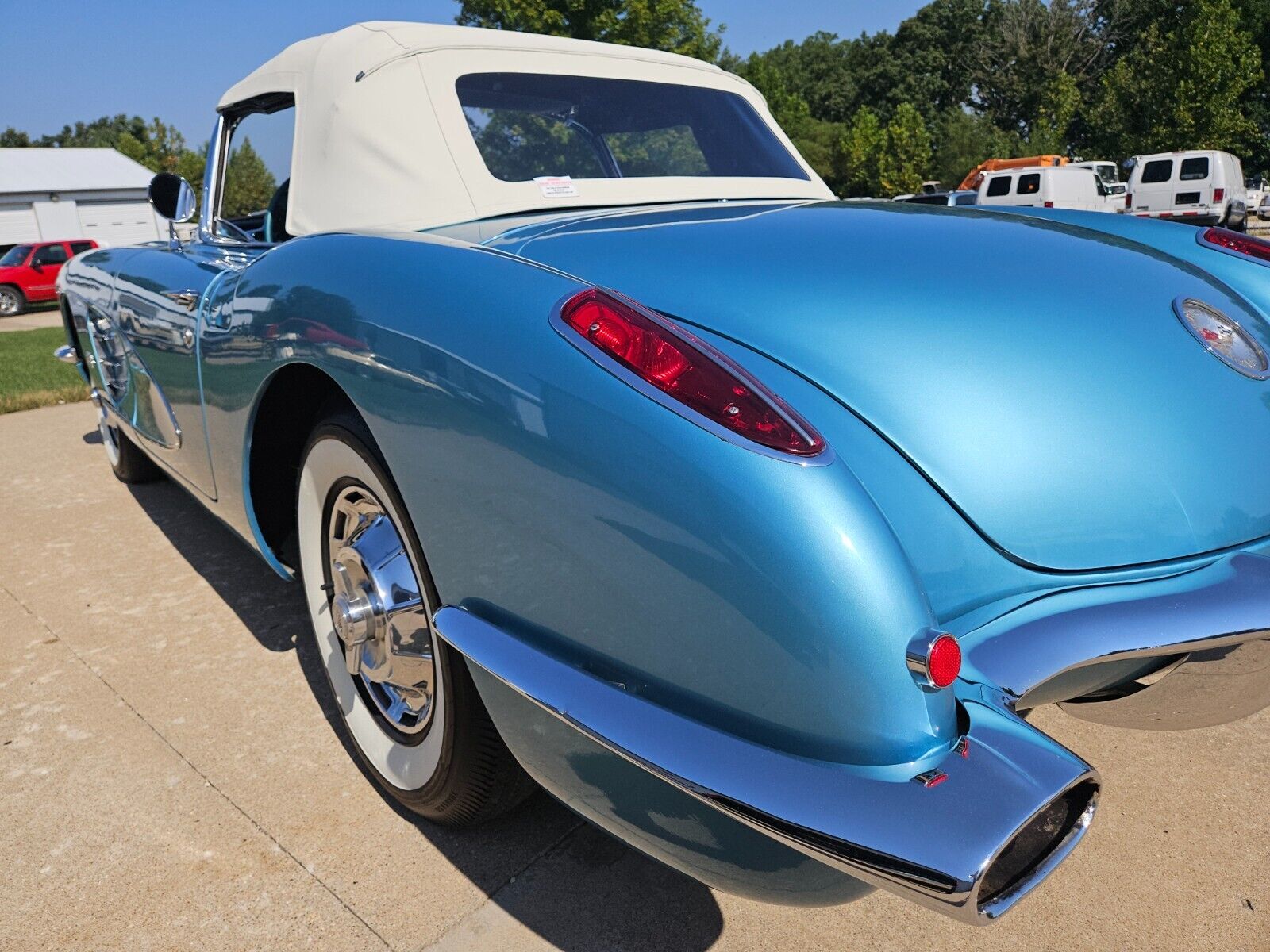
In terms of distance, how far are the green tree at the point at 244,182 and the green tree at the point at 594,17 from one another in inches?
743

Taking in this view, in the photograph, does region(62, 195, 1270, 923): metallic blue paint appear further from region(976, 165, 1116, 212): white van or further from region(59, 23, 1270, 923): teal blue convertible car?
region(976, 165, 1116, 212): white van

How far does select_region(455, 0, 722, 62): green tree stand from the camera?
20.9 meters

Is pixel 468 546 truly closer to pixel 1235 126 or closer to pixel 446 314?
pixel 446 314

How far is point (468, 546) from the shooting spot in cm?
155

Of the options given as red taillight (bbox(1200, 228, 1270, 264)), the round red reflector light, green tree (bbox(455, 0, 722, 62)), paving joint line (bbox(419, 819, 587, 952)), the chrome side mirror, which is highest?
green tree (bbox(455, 0, 722, 62))

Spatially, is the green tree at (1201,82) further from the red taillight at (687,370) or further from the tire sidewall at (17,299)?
the red taillight at (687,370)

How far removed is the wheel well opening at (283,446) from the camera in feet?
7.13

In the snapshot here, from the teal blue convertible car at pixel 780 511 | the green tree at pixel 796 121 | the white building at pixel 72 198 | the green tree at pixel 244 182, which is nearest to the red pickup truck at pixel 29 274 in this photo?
the white building at pixel 72 198

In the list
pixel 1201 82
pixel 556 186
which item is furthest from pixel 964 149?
pixel 556 186

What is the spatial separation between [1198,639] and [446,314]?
122cm

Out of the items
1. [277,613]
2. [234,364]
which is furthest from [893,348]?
[277,613]

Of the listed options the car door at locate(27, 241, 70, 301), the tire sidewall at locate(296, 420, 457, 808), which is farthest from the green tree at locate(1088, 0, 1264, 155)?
the tire sidewall at locate(296, 420, 457, 808)

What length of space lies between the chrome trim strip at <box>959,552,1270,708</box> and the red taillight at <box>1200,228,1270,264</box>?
3.35 ft

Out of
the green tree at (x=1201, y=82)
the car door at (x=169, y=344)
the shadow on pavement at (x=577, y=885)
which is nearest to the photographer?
the shadow on pavement at (x=577, y=885)
